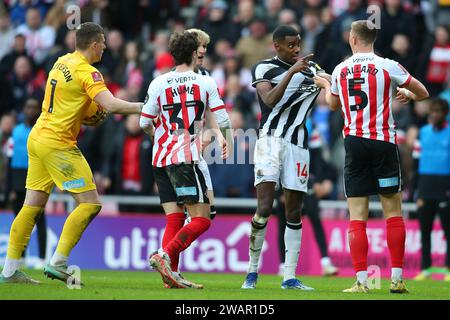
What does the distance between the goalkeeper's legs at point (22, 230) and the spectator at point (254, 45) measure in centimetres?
1006

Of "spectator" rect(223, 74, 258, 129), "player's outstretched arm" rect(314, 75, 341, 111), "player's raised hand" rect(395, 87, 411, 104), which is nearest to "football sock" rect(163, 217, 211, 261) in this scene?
"player's outstretched arm" rect(314, 75, 341, 111)

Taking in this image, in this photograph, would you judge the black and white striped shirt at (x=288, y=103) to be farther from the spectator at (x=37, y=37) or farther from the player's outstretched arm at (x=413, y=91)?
the spectator at (x=37, y=37)

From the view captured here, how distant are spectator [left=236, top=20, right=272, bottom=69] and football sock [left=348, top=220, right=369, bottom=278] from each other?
32.8 feet

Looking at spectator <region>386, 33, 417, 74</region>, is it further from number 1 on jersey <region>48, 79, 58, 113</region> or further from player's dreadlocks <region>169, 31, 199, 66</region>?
number 1 on jersey <region>48, 79, 58, 113</region>

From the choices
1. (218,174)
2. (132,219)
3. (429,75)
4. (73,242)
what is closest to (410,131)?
(429,75)

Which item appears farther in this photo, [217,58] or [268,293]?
[217,58]

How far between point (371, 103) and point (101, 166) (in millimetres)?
10171

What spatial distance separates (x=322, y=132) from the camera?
19422mm

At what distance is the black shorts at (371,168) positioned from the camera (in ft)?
35.6

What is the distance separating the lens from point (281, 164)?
1152cm

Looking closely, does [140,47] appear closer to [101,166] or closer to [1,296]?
[101,166]

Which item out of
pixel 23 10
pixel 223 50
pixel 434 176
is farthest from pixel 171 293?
pixel 23 10

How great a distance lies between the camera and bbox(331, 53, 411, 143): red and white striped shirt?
10820 mm

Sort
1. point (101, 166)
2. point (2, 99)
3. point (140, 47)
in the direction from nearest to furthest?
point (101, 166) → point (2, 99) → point (140, 47)
